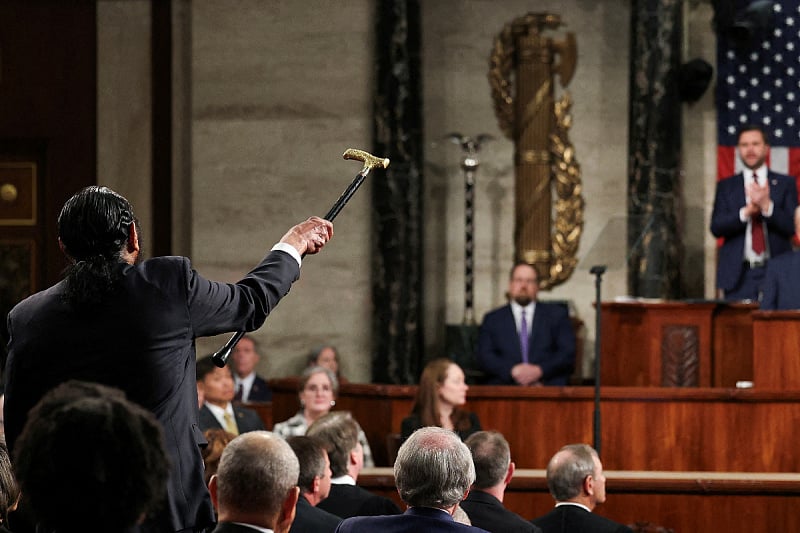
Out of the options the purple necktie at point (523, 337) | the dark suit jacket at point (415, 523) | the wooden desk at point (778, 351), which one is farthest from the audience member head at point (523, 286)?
the dark suit jacket at point (415, 523)

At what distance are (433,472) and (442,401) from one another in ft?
13.1

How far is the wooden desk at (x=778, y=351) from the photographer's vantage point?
7.97 meters

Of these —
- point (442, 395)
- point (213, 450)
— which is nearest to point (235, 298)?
point (213, 450)

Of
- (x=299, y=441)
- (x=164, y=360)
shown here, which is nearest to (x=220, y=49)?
(x=299, y=441)

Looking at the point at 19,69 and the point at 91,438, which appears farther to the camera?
the point at 19,69

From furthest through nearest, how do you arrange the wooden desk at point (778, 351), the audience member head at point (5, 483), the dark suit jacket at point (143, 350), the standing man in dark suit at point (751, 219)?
the standing man in dark suit at point (751, 219) → the wooden desk at point (778, 351) → the audience member head at point (5, 483) → the dark suit jacket at point (143, 350)

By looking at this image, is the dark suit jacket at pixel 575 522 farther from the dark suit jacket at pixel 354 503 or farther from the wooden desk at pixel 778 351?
the wooden desk at pixel 778 351

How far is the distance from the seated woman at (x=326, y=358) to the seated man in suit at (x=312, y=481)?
17.9 feet

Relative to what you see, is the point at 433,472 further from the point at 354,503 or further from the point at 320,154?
the point at 320,154

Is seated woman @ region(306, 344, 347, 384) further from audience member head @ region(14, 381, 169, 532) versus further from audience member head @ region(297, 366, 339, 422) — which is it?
audience member head @ region(14, 381, 169, 532)

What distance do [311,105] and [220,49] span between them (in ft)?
3.01

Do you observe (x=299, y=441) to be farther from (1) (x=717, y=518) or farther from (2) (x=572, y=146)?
(2) (x=572, y=146)

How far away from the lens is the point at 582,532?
16.5 ft

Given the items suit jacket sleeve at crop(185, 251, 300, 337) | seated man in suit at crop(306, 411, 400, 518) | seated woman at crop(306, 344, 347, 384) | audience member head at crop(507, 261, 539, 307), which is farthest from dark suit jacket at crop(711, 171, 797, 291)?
suit jacket sleeve at crop(185, 251, 300, 337)
